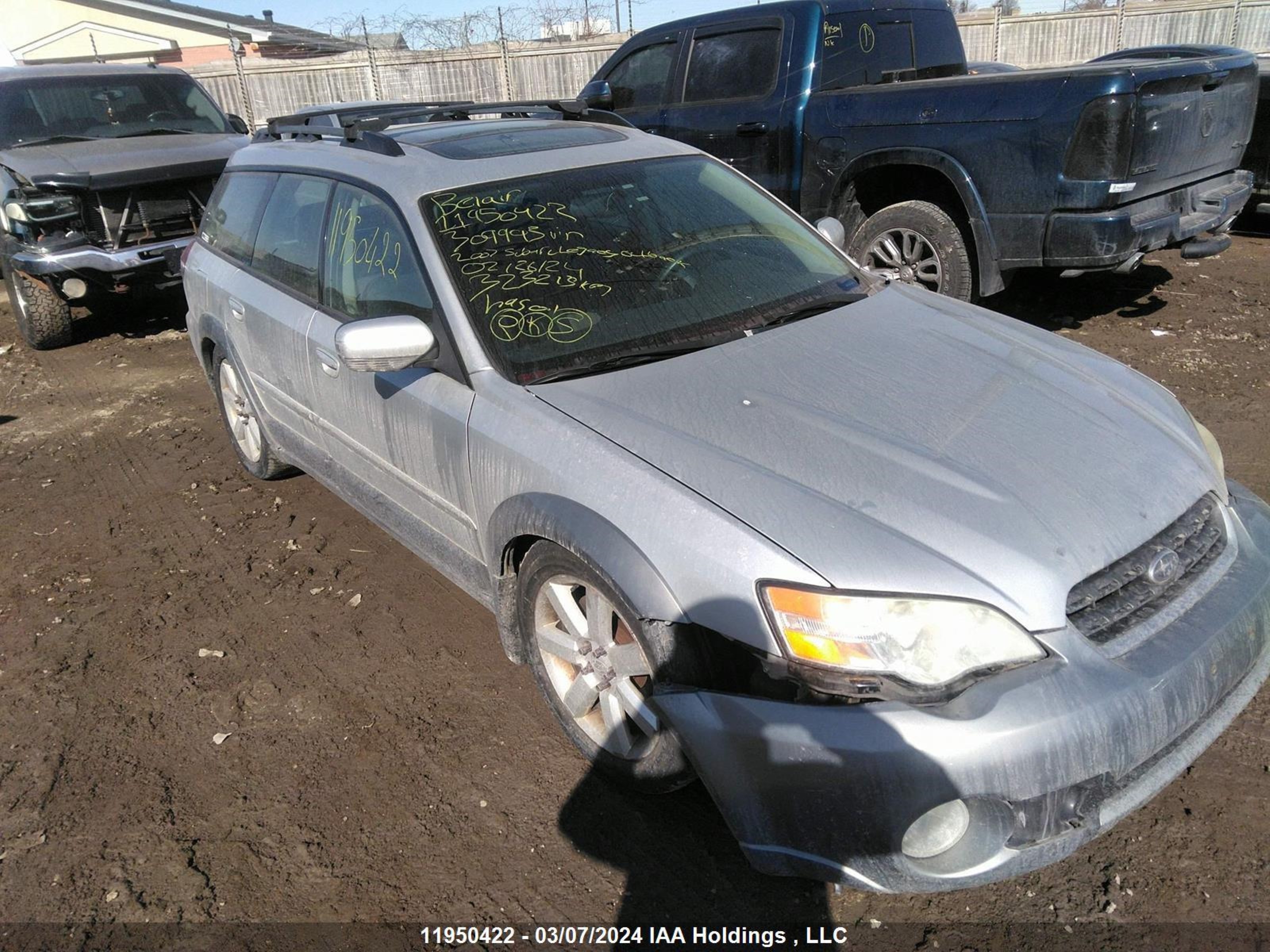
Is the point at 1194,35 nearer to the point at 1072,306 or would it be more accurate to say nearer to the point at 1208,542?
the point at 1072,306

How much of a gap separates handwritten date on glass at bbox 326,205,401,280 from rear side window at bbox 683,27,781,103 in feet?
13.5

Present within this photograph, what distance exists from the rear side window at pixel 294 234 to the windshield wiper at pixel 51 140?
519 centimetres

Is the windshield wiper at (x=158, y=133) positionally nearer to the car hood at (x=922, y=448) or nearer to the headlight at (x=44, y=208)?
the headlight at (x=44, y=208)

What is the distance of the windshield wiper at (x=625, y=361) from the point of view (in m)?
2.81

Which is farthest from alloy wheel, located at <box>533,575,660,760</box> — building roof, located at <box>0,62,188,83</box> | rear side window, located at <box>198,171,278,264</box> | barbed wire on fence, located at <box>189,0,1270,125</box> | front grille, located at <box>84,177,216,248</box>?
barbed wire on fence, located at <box>189,0,1270,125</box>

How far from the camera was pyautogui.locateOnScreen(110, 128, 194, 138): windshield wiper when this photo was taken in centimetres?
834

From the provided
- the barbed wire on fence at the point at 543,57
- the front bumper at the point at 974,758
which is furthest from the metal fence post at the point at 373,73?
the front bumper at the point at 974,758

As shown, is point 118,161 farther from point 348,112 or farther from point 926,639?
point 926,639

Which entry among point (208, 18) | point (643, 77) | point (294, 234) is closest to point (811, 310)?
point (294, 234)

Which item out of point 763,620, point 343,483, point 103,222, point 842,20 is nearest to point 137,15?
point 103,222

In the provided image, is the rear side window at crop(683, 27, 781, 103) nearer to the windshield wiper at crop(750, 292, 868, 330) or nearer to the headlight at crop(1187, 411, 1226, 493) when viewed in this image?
the windshield wiper at crop(750, 292, 868, 330)

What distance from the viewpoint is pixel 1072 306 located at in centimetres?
691

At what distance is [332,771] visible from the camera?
9.80 feet

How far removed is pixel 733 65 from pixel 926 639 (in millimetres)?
5917
